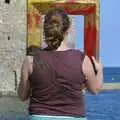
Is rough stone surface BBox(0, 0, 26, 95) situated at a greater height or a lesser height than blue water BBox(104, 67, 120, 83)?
greater

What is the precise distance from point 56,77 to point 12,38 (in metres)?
19.3

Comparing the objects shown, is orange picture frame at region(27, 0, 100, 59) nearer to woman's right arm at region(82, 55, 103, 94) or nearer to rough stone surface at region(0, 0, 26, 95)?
rough stone surface at region(0, 0, 26, 95)

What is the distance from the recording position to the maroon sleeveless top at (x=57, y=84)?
276 centimetres

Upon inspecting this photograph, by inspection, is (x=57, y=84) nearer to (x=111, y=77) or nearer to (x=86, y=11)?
(x=86, y=11)

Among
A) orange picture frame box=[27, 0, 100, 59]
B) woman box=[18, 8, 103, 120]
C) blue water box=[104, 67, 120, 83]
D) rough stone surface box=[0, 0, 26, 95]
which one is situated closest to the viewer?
woman box=[18, 8, 103, 120]

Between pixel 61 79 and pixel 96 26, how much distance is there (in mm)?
16586

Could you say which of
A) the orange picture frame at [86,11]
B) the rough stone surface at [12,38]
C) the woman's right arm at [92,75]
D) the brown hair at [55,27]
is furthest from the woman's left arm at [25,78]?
the rough stone surface at [12,38]

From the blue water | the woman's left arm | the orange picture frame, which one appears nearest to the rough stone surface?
the orange picture frame

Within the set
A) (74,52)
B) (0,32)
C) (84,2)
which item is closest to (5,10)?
(0,32)

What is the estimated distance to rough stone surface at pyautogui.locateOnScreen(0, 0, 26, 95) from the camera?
21.9 metres

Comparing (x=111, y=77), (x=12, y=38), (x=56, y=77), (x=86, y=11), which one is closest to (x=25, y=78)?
(x=56, y=77)

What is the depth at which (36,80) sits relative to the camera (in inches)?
110

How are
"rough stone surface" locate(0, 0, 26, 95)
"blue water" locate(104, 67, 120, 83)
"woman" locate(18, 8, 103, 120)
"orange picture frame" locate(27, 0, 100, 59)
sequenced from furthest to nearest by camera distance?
"blue water" locate(104, 67, 120, 83)
"rough stone surface" locate(0, 0, 26, 95)
"orange picture frame" locate(27, 0, 100, 59)
"woman" locate(18, 8, 103, 120)

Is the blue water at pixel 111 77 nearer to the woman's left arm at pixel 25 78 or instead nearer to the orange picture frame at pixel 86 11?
the orange picture frame at pixel 86 11
